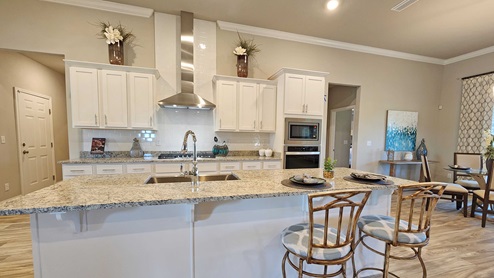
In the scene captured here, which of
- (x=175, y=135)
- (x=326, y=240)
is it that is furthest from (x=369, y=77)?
(x=326, y=240)

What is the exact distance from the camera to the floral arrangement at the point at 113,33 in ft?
10.0

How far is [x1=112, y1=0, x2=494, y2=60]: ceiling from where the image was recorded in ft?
10.1

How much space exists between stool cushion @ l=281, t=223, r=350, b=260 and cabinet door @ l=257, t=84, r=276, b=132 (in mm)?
2423

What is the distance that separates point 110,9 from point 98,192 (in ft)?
10.9

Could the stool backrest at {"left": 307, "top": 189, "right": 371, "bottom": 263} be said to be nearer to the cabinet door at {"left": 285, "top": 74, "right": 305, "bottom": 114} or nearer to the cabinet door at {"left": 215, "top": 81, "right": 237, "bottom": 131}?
the cabinet door at {"left": 285, "top": 74, "right": 305, "bottom": 114}

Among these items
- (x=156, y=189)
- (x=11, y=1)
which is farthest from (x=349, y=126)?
(x=11, y=1)

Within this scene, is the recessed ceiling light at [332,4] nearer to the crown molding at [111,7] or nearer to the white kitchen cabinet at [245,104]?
the white kitchen cabinet at [245,104]

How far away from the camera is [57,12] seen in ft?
10.2

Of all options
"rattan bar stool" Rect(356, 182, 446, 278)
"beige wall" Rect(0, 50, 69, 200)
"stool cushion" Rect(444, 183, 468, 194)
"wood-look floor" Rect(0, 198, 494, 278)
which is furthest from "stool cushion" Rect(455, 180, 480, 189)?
"beige wall" Rect(0, 50, 69, 200)

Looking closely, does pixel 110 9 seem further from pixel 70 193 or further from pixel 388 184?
pixel 388 184

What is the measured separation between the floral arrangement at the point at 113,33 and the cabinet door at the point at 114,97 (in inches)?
19.3

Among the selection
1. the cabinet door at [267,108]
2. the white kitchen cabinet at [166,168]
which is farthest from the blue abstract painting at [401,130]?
the white kitchen cabinet at [166,168]

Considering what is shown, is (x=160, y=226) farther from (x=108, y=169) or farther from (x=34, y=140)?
(x=34, y=140)

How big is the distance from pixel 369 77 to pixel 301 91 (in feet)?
7.34
